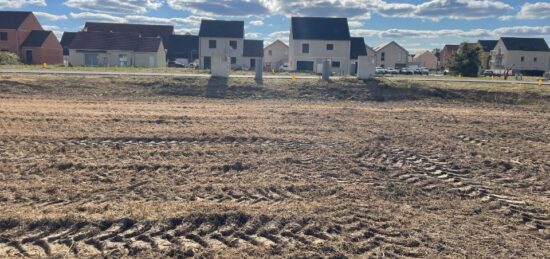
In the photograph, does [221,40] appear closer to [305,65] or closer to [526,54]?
[305,65]

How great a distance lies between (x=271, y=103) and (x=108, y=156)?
11.0 metres

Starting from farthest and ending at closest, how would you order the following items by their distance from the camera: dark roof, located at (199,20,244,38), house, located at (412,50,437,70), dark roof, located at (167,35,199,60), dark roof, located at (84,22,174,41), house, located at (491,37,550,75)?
house, located at (412,50,437,70) → house, located at (491,37,550,75) → dark roof, located at (84,22,174,41) → dark roof, located at (167,35,199,60) → dark roof, located at (199,20,244,38)

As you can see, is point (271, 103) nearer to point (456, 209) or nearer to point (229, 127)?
point (229, 127)

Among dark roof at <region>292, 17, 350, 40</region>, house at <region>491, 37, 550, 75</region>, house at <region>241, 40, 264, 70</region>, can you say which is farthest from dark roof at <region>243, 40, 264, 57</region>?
house at <region>491, 37, 550, 75</region>

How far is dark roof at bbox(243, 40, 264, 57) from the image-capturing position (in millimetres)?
63200

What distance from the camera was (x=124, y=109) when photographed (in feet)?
54.5

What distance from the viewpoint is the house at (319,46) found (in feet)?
184

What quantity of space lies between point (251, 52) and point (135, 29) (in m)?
19.6

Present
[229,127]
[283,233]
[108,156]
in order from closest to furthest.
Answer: [283,233] → [108,156] → [229,127]

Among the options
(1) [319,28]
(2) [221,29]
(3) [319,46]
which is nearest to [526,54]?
(1) [319,28]

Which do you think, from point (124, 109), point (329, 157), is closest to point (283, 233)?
point (329, 157)

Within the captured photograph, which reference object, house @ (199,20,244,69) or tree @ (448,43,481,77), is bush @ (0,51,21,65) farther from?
tree @ (448,43,481,77)

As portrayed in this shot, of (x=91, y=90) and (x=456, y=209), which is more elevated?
(x=91, y=90)

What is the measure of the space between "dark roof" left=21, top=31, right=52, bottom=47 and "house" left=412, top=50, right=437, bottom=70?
71.8 meters
